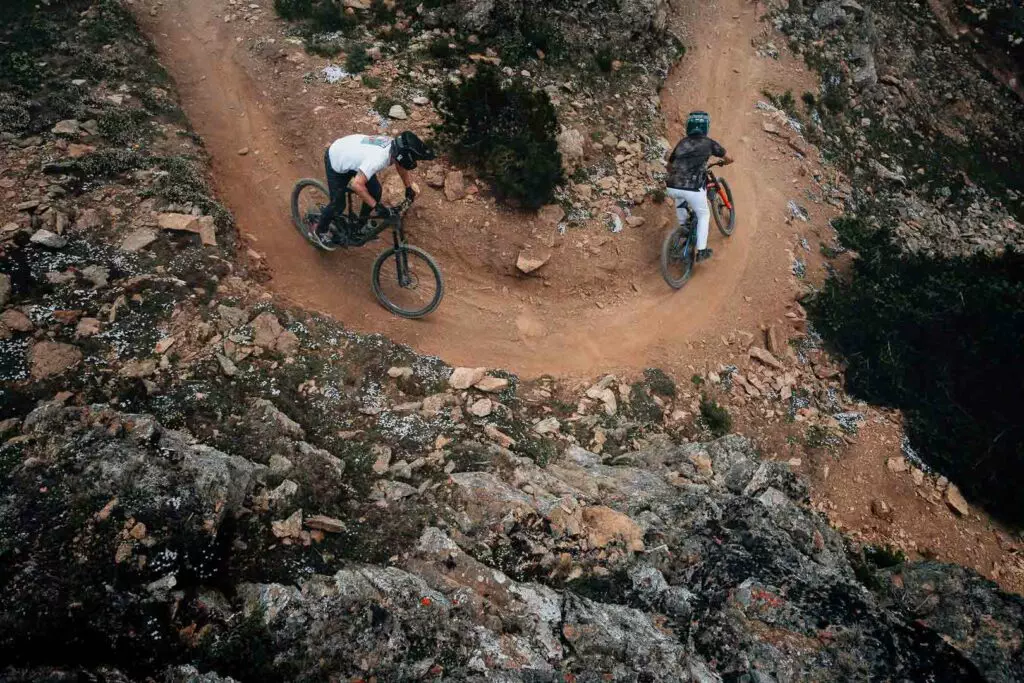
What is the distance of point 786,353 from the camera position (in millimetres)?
10547

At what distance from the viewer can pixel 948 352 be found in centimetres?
1078

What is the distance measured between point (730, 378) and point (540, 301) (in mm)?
3623

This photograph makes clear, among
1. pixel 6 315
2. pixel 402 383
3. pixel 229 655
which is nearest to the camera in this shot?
pixel 229 655

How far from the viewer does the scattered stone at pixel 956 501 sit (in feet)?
30.1

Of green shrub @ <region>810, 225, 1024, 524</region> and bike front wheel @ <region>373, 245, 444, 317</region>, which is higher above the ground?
green shrub @ <region>810, 225, 1024, 524</region>

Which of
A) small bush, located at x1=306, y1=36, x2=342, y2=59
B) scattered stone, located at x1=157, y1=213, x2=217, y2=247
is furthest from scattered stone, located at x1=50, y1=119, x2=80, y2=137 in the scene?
small bush, located at x1=306, y1=36, x2=342, y2=59

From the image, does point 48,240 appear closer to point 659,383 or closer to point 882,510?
point 659,383

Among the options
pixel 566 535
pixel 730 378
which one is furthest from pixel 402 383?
pixel 730 378

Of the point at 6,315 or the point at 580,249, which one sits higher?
the point at 580,249

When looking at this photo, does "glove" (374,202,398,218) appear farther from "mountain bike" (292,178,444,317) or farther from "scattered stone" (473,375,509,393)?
"scattered stone" (473,375,509,393)

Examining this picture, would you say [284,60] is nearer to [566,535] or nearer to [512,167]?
[512,167]

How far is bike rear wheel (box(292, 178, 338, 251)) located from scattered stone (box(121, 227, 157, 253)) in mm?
2265

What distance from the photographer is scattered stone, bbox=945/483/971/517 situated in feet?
30.1

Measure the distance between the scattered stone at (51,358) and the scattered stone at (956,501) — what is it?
12.7 meters
